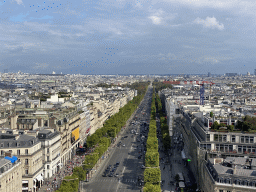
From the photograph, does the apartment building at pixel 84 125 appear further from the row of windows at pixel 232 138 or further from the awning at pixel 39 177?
the row of windows at pixel 232 138

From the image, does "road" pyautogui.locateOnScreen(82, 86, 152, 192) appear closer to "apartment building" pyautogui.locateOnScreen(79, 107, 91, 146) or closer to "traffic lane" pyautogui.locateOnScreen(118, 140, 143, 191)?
"traffic lane" pyautogui.locateOnScreen(118, 140, 143, 191)

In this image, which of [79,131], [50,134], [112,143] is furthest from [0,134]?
[112,143]

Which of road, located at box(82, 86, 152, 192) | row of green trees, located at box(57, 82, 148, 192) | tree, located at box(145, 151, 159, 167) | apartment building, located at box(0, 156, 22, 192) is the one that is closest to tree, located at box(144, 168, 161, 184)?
road, located at box(82, 86, 152, 192)

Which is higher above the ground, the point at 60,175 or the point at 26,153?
the point at 26,153

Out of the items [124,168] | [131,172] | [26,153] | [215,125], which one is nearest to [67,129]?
[124,168]

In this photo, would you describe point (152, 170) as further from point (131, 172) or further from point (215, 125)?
point (215, 125)

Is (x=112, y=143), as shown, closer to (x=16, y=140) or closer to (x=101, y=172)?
(x=101, y=172)
